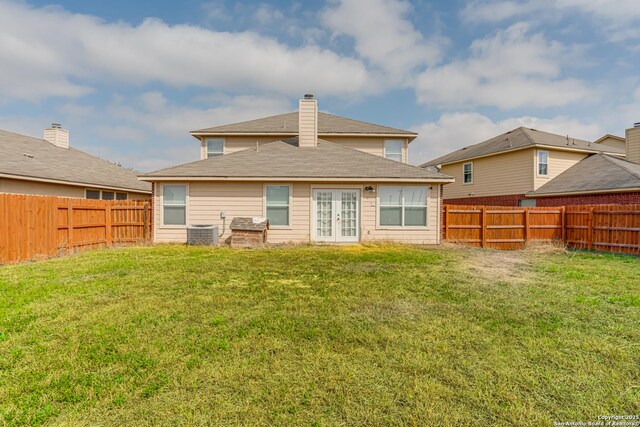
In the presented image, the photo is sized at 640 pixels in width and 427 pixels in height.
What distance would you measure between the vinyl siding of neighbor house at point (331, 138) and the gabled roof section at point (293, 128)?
323 mm

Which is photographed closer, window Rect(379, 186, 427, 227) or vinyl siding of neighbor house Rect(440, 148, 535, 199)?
window Rect(379, 186, 427, 227)

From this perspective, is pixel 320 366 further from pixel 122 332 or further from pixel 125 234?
pixel 125 234

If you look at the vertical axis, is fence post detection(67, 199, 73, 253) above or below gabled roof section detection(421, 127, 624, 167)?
below

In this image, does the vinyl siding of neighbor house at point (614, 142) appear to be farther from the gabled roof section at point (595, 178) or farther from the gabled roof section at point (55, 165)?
the gabled roof section at point (55, 165)

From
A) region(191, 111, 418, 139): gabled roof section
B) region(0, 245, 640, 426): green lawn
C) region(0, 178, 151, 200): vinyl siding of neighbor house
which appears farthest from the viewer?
region(191, 111, 418, 139): gabled roof section

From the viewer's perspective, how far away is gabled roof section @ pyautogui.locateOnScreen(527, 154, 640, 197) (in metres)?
13.8

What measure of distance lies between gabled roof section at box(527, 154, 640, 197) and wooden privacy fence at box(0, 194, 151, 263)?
787 inches

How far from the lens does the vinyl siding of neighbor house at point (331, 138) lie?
54.1ft

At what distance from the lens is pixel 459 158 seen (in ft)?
72.5

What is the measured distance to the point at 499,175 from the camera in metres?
19.4

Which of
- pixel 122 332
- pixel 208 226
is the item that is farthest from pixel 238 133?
pixel 122 332

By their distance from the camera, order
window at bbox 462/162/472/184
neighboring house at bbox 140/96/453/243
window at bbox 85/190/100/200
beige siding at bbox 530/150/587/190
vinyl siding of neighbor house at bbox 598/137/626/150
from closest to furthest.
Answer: neighboring house at bbox 140/96/453/243 < window at bbox 85/190/100/200 < beige siding at bbox 530/150/587/190 < window at bbox 462/162/472/184 < vinyl siding of neighbor house at bbox 598/137/626/150

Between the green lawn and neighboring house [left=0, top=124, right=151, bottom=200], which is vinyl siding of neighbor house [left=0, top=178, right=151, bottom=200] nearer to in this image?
neighboring house [left=0, top=124, right=151, bottom=200]

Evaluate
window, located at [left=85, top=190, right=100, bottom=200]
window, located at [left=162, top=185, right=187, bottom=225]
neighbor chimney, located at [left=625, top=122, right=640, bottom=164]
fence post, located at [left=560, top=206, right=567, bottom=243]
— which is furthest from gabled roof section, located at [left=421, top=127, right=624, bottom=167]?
window, located at [left=85, top=190, right=100, bottom=200]
